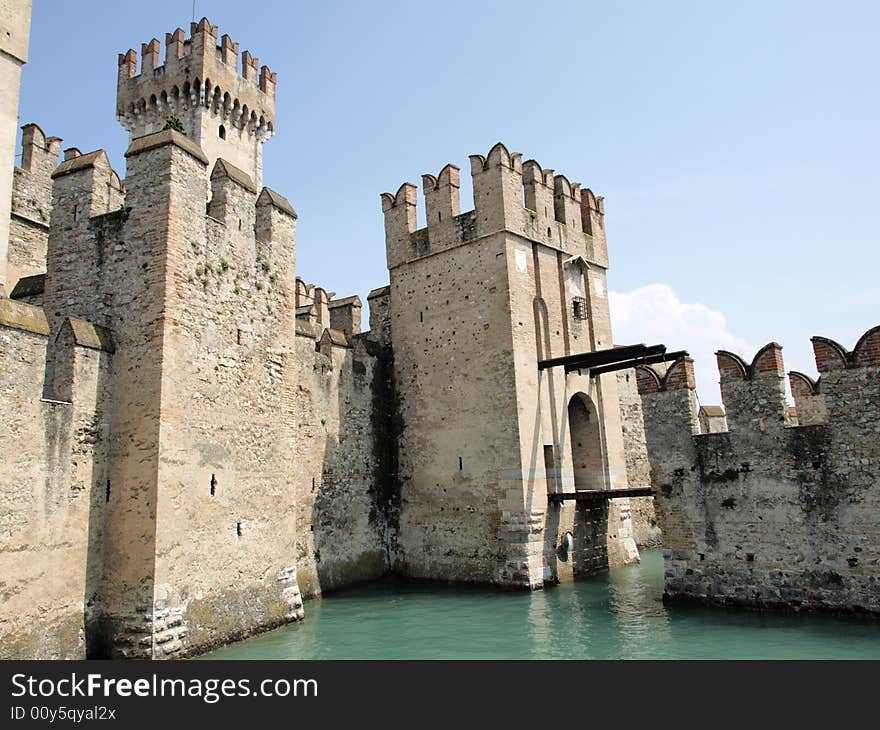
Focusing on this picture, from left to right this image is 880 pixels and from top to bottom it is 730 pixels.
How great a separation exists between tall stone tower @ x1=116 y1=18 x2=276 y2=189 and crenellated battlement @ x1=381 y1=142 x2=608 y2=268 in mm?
10420

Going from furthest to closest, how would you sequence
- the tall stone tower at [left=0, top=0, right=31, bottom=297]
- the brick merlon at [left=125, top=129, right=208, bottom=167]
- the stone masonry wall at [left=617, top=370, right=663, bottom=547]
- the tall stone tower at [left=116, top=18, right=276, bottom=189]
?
1. the tall stone tower at [left=116, top=18, right=276, bottom=189]
2. the stone masonry wall at [left=617, top=370, right=663, bottom=547]
3. the brick merlon at [left=125, top=129, right=208, bottom=167]
4. the tall stone tower at [left=0, top=0, right=31, bottom=297]

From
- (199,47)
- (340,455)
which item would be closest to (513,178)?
(340,455)

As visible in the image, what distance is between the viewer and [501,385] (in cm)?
1717

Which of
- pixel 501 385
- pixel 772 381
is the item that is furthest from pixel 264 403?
pixel 772 381

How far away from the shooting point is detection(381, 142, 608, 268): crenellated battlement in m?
18.1

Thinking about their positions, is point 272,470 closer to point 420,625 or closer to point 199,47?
point 420,625

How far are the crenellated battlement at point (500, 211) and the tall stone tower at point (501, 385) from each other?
4 cm

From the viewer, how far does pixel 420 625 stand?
13.0m

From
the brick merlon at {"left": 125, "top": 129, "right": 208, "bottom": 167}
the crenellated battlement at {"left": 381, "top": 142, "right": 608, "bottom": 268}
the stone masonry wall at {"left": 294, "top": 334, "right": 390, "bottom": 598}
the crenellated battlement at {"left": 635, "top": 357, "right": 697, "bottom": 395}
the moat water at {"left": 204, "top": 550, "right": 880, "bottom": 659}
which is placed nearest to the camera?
the moat water at {"left": 204, "top": 550, "right": 880, "bottom": 659}

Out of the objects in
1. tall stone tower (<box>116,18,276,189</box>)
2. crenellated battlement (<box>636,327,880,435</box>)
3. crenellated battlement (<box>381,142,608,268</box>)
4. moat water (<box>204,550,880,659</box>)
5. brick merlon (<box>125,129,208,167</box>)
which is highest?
tall stone tower (<box>116,18,276,189</box>)

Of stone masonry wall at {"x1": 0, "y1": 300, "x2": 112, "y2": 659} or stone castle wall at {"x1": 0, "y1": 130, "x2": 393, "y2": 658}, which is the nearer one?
stone masonry wall at {"x1": 0, "y1": 300, "x2": 112, "y2": 659}

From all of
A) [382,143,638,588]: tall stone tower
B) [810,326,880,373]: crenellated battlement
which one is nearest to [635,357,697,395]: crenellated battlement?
[810,326,880,373]: crenellated battlement

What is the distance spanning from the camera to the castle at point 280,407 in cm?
1009

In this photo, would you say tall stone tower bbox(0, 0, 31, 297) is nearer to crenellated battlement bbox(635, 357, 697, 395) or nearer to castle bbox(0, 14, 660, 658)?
castle bbox(0, 14, 660, 658)
